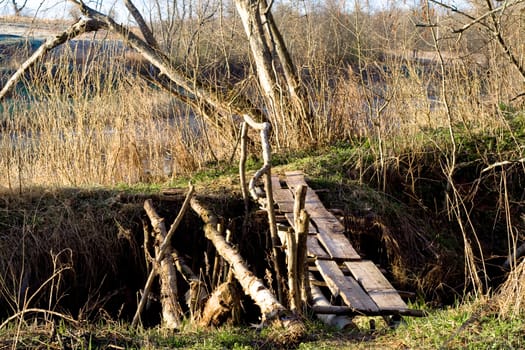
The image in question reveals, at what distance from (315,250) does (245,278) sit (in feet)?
3.65

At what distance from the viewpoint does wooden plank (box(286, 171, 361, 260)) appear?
624 cm

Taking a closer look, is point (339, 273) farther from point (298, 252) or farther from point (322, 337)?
point (322, 337)

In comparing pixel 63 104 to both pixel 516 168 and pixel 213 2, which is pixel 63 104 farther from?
pixel 516 168

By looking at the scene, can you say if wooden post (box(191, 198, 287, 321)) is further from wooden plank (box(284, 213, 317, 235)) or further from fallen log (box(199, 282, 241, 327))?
wooden plank (box(284, 213, 317, 235))

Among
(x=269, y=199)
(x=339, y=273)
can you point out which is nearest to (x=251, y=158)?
(x=339, y=273)

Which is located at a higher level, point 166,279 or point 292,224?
point 292,224

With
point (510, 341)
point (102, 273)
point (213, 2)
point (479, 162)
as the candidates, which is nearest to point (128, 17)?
point (213, 2)

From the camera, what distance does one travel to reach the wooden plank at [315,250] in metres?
6.14

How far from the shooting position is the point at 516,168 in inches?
332

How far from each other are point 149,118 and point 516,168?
4.57 meters

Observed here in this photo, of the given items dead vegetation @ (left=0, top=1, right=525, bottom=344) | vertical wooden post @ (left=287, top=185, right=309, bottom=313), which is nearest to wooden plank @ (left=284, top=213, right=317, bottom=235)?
dead vegetation @ (left=0, top=1, right=525, bottom=344)

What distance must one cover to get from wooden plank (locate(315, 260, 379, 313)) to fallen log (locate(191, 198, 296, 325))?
67 centimetres

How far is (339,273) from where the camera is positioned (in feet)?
19.3

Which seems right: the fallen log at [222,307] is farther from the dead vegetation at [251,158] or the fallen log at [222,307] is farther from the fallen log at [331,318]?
the dead vegetation at [251,158]
